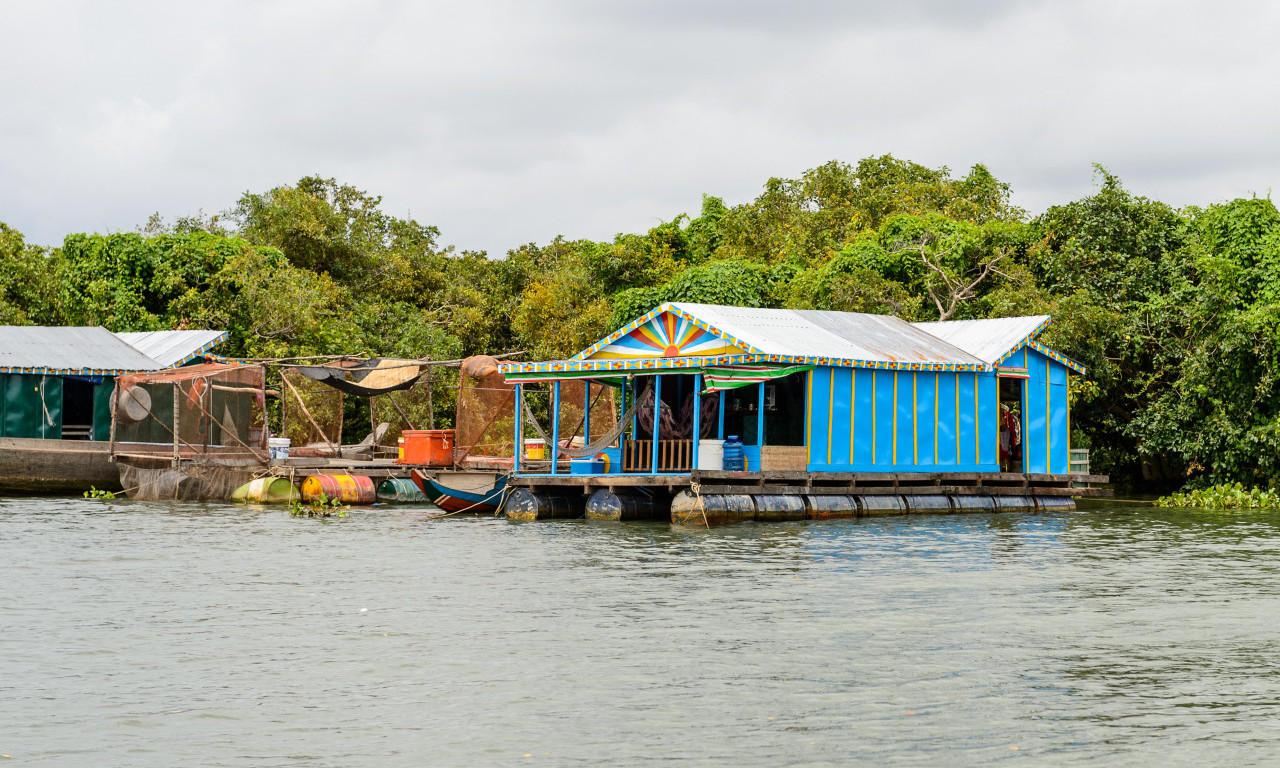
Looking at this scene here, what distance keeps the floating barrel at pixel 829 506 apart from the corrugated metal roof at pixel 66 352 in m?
19.1

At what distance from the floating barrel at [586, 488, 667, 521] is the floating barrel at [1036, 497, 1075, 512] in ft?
30.6

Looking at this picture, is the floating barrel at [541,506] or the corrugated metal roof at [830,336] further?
the corrugated metal roof at [830,336]

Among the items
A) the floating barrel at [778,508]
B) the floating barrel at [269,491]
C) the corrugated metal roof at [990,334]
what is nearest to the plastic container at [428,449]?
the floating barrel at [269,491]

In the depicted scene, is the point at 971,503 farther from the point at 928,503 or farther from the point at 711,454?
the point at 711,454

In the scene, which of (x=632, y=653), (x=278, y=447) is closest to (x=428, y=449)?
(x=278, y=447)

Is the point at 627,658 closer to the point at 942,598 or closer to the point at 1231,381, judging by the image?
the point at 942,598

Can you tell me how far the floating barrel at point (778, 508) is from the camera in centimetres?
2517

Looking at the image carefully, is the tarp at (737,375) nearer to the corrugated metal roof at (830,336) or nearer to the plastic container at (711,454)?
the corrugated metal roof at (830,336)

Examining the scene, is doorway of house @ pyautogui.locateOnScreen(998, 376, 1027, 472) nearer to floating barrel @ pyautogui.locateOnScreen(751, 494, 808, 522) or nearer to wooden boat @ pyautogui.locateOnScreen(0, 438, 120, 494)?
floating barrel @ pyautogui.locateOnScreen(751, 494, 808, 522)

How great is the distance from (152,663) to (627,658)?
153 inches

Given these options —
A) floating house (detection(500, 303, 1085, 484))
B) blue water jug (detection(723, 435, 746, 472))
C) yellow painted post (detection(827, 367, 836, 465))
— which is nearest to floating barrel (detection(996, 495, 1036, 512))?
floating house (detection(500, 303, 1085, 484))

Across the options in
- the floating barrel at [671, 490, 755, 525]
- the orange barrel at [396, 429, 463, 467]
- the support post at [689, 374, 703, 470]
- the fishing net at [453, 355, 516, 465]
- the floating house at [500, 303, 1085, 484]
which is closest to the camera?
the floating barrel at [671, 490, 755, 525]

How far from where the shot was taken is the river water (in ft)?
28.8

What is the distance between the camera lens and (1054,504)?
3027 cm
